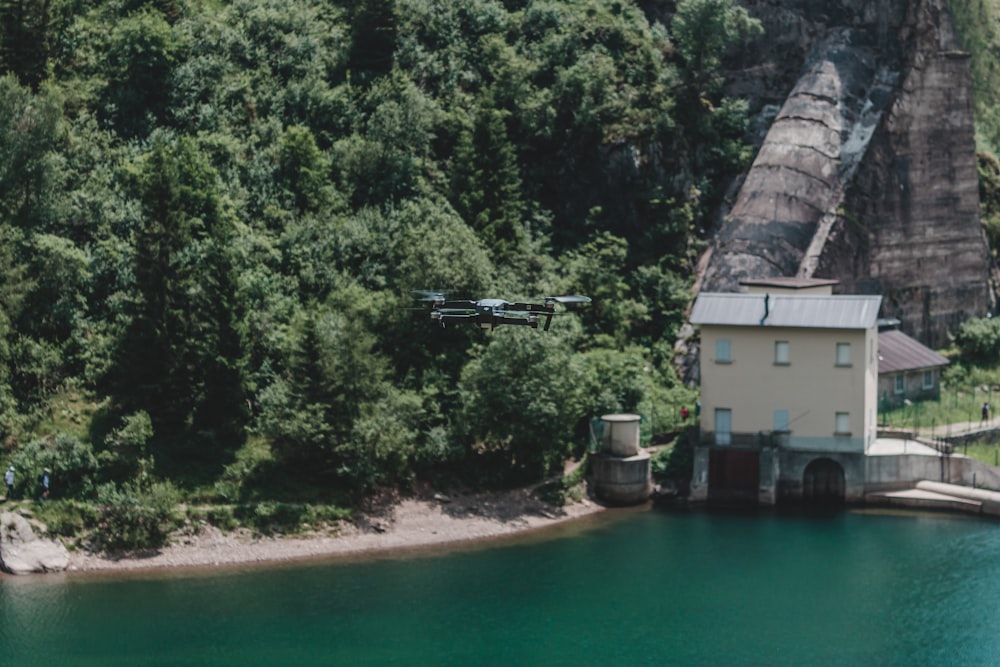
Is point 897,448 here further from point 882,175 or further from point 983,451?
point 882,175

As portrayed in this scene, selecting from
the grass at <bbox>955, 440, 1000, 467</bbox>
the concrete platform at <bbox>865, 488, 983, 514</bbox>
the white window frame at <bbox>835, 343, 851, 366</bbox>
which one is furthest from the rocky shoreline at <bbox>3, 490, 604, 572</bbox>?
the grass at <bbox>955, 440, 1000, 467</bbox>

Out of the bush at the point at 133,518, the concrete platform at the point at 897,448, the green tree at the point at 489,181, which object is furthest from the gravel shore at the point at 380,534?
the green tree at the point at 489,181

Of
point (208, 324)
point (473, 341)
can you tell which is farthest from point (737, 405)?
point (208, 324)

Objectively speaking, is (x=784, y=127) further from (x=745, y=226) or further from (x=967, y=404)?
(x=967, y=404)

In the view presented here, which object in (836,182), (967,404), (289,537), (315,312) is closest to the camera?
(289,537)

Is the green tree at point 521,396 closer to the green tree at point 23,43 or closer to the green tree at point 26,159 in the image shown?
the green tree at point 26,159
